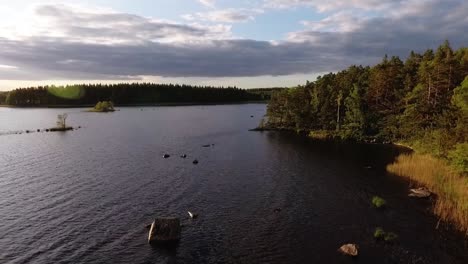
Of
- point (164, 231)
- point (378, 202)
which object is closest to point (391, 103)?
point (378, 202)

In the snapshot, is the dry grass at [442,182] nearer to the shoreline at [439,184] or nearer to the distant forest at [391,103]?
the shoreline at [439,184]

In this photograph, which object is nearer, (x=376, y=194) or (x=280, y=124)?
(x=376, y=194)

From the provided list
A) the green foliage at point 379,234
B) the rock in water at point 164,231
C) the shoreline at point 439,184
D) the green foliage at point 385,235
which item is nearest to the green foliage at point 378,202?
the shoreline at point 439,184

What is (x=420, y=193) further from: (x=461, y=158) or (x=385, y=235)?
(x=385, y=235)

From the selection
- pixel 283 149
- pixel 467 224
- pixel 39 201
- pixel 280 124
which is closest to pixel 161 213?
pixel 39 201

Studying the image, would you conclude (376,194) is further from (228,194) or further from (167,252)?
(167,252)

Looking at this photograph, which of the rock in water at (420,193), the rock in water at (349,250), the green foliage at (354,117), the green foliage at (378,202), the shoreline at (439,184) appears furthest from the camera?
the green foliage at (354,117)

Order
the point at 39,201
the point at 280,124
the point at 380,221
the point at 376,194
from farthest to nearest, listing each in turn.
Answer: the point at 280,124, the point at 376,194, the point at 39,201, the point at 380,221
